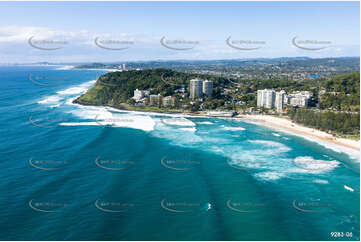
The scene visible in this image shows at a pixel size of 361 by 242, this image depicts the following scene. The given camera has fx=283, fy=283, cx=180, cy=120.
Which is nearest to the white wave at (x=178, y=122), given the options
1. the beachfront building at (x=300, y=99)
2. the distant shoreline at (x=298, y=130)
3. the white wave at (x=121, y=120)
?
the white wave at (x=121, y=120)

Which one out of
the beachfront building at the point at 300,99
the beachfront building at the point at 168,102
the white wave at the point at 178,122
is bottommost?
the white wave at the point at 178,122

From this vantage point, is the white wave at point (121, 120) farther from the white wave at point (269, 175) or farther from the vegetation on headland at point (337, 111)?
the vegetation on headland at point (337, 111)

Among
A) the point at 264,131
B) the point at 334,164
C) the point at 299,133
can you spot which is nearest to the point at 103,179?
the point at 334,164

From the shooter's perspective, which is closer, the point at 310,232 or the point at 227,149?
the point at 310,232

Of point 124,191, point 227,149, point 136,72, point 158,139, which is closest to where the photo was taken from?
point 124,191

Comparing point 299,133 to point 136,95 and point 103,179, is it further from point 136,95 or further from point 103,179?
point 136,95

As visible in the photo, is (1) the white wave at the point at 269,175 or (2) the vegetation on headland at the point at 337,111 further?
(2) the vegetation on headland at the point at 337,111
